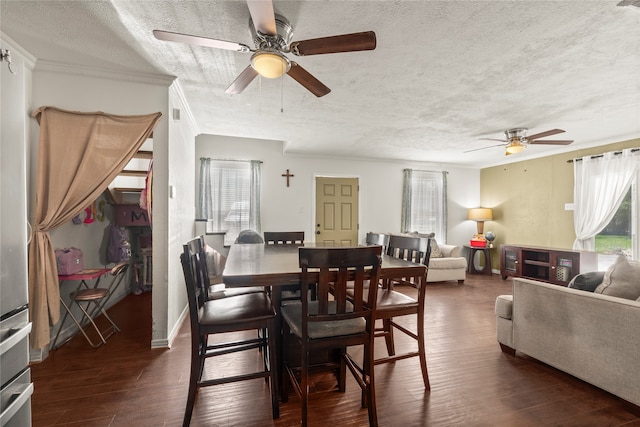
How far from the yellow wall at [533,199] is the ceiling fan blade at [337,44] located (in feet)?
16.9

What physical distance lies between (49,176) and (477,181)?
7666 mm

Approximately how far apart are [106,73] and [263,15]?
1884mm

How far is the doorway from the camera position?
5699 mm

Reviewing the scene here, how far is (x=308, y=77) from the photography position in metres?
2.01

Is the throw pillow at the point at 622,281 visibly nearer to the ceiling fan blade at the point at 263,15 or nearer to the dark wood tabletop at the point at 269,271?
the dark wood tabletop at the point at 269,271

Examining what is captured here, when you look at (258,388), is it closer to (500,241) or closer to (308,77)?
(308,77)

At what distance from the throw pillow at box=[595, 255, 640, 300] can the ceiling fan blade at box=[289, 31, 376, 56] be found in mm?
2311

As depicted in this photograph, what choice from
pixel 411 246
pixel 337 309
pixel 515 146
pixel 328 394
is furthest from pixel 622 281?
pixel 515 146

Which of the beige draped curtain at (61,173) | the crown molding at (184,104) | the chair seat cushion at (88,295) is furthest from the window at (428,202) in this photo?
the chair seat cushion at (88,295)

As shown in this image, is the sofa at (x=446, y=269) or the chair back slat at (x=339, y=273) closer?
the chair back slat at (x=339, y=273)

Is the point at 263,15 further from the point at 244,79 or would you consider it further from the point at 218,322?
the point at 218,322

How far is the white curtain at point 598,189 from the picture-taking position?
415 centimetres

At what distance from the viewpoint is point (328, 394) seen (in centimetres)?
184

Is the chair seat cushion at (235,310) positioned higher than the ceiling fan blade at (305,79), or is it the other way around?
the ceiling fan blade at (305,79)
